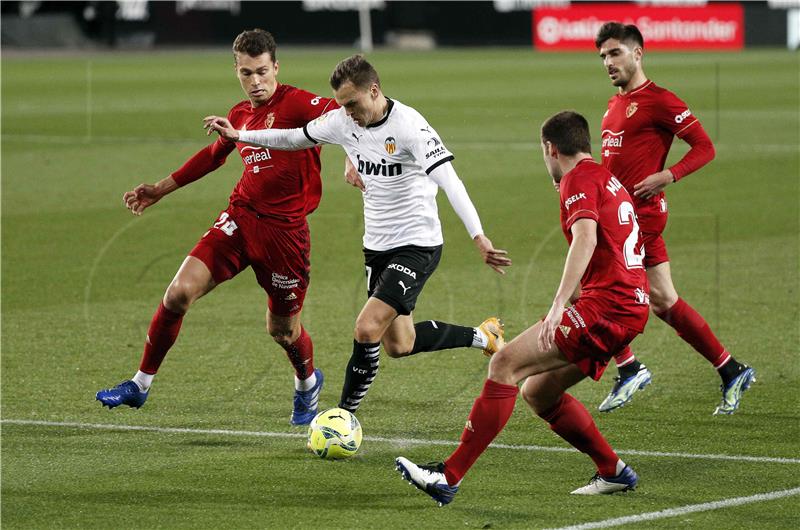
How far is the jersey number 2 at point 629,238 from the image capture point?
243 inches

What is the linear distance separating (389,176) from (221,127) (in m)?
0.94

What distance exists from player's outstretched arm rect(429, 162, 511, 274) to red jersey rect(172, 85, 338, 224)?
1.08 m

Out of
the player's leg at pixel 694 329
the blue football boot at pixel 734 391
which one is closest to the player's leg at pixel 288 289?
the player's leg at pixel 694 329

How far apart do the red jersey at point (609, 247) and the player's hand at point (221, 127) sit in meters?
2.16

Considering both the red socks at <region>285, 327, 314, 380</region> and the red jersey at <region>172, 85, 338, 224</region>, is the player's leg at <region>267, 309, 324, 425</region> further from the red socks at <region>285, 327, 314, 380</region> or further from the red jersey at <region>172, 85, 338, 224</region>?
the red jersey at <region>172, 85, 338, 224</region>

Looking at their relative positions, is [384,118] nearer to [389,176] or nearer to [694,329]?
[389,176]

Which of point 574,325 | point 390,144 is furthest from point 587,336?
point 390,144

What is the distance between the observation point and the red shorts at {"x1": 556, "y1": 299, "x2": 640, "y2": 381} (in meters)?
6.03

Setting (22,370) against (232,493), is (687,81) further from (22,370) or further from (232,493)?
(232,493)

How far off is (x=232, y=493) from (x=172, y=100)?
24.2 m

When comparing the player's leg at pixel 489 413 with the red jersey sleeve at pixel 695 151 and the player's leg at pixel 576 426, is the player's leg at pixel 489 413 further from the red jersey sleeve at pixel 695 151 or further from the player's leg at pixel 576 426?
the red jersey sleeve at pixel 695 151

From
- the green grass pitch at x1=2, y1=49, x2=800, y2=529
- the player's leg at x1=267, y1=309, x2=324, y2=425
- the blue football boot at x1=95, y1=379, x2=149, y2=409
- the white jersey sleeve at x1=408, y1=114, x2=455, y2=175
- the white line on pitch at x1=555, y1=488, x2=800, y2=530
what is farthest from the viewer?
the player's leg at x1=267, y1=309, x2=324, y2=425

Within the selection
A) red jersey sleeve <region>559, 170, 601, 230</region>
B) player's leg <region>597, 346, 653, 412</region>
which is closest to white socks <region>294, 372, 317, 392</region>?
player's leg <region>597, 346, 653, 412</region>

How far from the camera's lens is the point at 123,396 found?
7664 millimetres
